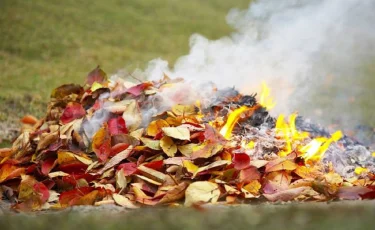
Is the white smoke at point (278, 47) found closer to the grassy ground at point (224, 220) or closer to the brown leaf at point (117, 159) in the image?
the brown leaf at point (117, 159)

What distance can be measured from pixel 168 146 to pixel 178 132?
105 millimetres

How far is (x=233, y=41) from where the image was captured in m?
5.46

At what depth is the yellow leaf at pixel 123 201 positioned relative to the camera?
9.66 feet

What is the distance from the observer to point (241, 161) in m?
3.26

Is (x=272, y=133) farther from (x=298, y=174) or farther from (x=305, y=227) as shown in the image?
(x=305, y=227)

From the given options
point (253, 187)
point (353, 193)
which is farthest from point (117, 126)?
point (353, 193)

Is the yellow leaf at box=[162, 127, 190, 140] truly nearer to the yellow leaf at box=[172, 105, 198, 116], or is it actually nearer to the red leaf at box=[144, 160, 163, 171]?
the red leaf at box=[144, 160, 163, 171]

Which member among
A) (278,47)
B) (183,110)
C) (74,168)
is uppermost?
(278,47)

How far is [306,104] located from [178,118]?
281cm

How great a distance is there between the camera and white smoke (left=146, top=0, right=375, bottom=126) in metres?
4.96

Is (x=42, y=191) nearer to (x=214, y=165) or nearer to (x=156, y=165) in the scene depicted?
(x=156, y=165)

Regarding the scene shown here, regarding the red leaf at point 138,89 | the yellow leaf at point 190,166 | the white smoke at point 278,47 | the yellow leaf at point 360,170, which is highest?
the white smoke at point 278,47

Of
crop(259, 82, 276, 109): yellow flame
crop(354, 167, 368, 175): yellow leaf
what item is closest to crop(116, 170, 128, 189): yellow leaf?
crop(259, 82, 276, 109): yellow flame

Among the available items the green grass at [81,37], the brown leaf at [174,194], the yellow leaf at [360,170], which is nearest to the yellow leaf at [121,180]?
the brown leaf at [174,194]
